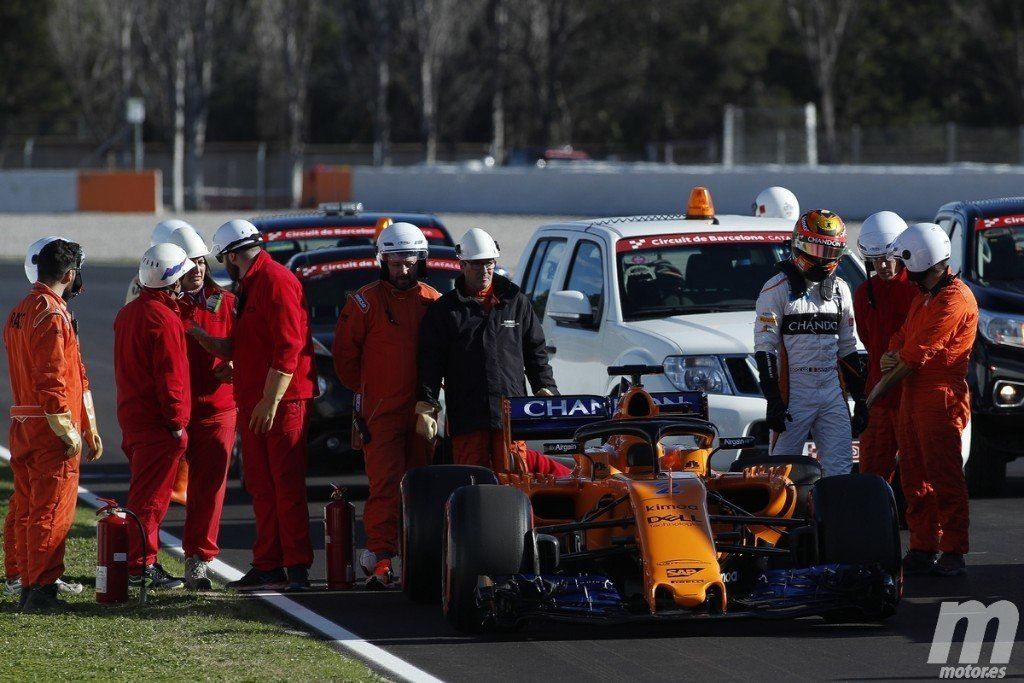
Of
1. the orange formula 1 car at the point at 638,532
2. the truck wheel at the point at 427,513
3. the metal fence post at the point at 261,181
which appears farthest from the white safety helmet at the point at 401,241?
the metal fence post at the point at 261,181

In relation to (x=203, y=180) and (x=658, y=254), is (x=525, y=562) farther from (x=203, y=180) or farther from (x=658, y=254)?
(x=203, y=180)

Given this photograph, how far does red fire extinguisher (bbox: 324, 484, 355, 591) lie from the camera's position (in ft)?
29.1

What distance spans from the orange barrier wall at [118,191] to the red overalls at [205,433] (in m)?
39.0

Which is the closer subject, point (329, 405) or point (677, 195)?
point (329, 405)

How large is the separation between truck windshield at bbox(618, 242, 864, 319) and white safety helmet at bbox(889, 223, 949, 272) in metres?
2.51

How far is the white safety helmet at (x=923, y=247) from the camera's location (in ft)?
29.3

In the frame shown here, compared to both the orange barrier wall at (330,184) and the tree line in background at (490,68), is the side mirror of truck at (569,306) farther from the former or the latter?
the tree line in background at (490,68)

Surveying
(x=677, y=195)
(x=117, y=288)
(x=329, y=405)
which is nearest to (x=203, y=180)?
(x=677, y=195)

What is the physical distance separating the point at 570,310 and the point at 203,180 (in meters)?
50.3

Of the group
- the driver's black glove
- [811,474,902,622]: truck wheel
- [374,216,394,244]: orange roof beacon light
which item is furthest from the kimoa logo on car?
[374,216,394,244]: orange roof beacon light

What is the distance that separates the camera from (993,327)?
447 inches

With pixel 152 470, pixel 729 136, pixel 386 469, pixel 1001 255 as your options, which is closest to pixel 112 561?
pixel 152 470

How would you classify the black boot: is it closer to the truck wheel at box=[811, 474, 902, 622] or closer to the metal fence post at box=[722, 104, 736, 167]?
the truck wheel at box=[811, 474, 902, 622]

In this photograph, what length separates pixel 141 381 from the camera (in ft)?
29.5
